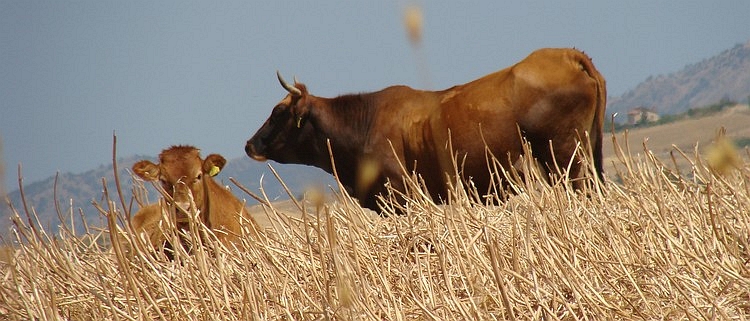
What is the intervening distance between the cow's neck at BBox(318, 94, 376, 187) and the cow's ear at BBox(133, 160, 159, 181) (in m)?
3.51

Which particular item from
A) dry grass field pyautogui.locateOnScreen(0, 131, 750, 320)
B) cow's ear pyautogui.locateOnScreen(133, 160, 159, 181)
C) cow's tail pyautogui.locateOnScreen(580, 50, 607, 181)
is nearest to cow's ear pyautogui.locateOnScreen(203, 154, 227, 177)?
cow's ear pyautogui.locateOnScreen(133, 160, 159, 181)

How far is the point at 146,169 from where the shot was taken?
738 centimetres

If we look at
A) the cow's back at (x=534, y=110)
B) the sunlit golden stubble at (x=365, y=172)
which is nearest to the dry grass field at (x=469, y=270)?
the cow's back at (x=534, y=110)

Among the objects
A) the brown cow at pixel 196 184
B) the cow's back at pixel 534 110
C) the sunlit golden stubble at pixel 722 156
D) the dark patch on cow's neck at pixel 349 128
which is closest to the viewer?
the sunlit golden stubble at pixel 722 156

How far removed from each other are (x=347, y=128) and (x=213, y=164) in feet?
11.2

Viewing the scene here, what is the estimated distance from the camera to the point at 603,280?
368 cm

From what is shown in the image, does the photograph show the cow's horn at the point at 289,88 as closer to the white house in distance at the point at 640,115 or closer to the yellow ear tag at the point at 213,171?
the yellow ear tag at the point at 213,171

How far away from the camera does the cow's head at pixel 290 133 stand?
11.2 m

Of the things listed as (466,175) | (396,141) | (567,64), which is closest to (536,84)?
(567,64)

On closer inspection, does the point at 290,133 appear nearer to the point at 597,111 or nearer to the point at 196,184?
the point at 597,111

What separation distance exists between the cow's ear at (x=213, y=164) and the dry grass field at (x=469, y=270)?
224cm

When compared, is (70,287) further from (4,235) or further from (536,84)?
(536,84)

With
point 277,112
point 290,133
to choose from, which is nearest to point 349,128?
point 290,133

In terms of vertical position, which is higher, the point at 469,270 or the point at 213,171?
the point at 469,270
